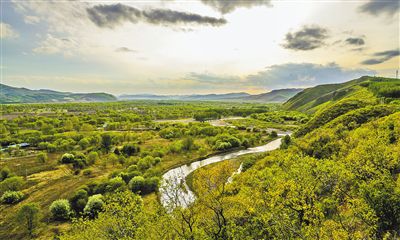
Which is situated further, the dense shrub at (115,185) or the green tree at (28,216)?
the dense shrub at (115,185)

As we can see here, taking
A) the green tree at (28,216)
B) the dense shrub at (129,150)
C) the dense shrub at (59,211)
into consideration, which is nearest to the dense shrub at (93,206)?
the dense shrub at (59,211)

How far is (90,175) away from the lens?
70688mm

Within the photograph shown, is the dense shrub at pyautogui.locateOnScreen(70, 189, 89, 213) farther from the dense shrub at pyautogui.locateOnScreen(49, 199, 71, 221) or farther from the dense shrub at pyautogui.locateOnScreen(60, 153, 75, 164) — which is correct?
the dense shrub at pyautogui.locateOnScreen(60, 153, 75, 164)

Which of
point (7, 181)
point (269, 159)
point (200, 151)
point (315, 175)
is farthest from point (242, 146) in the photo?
point (7, 181)

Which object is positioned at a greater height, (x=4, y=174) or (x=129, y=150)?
(x=129, y=150)

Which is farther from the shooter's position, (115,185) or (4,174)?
(4,174)

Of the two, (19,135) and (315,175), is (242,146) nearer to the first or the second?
(315,175)

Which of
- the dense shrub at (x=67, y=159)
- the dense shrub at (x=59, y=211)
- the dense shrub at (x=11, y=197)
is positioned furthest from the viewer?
the dense shrub at (x=67, y=159)

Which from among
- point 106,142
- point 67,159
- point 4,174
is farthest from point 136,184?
point 106,142

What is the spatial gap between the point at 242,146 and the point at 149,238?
276 feet

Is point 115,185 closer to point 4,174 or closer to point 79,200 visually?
point 79,200

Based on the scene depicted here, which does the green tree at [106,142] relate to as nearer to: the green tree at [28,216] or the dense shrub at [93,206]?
the dense shrub at [93,206]

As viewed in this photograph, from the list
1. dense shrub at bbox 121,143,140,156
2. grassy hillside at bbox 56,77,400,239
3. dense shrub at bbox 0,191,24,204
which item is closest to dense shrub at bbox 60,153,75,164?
dense shrub at bbox 121,143,140,156

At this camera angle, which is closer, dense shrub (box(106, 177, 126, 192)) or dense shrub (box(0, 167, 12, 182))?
dense shrub (box(106, 177, 126, 192))
